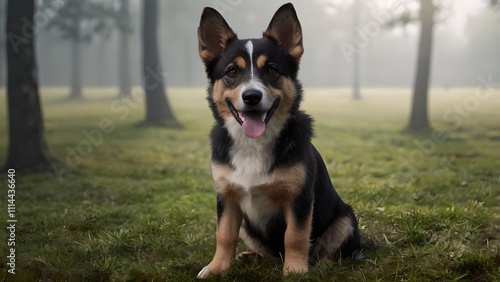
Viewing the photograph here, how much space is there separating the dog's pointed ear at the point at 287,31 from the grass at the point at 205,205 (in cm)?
87

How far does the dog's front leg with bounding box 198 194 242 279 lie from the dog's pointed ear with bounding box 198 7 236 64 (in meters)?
1.18

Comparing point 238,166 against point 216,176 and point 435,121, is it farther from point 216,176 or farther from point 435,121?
point 435,121

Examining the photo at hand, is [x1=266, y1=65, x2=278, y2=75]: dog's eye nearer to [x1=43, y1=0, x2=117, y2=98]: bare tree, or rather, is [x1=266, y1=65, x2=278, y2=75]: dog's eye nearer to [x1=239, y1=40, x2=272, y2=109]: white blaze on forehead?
[x1=239, y1=40, x2=272, y2=109]: white blaze on forehead


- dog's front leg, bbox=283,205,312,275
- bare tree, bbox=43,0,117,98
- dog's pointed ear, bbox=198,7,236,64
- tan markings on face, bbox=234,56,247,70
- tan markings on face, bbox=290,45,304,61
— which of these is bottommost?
dog's front leg, bbox=283,205,312,275

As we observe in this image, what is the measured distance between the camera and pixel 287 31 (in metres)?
4.06

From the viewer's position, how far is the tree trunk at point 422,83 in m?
13.4

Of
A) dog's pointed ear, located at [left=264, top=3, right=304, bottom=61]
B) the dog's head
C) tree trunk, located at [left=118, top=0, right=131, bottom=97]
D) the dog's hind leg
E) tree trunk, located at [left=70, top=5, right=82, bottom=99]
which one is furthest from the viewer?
tree trunk, located at [left=70, top=5, right=82, bottom=99]

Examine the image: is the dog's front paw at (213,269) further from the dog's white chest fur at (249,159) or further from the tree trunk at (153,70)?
the tree trunk at (153,70)

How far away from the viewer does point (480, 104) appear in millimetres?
13852

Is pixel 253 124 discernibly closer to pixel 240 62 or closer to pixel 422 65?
pixel 240 62

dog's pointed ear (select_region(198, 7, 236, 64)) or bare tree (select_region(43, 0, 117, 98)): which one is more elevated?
bare tree (select_region(43, 0, 117, 98))

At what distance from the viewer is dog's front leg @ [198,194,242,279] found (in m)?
4.09

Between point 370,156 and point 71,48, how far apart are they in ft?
67.3

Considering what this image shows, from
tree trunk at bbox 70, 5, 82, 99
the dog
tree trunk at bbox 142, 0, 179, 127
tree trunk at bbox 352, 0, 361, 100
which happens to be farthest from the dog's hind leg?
tree trunk at bbox 70, 5, 82, 99
